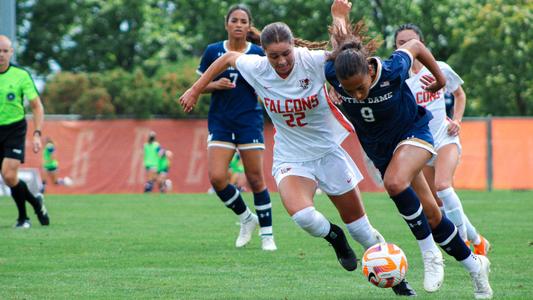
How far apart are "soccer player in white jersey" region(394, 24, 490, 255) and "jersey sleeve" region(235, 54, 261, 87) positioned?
2.06 meters

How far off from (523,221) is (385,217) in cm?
219

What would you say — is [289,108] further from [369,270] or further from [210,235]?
[210,235]

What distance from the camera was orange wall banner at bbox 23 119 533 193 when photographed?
28.8 m

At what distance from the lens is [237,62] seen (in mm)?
7648

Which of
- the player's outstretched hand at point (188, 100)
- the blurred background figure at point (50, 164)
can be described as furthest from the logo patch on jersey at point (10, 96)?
the blurred background figure at point (50, 164)

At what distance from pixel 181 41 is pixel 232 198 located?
3758 cm

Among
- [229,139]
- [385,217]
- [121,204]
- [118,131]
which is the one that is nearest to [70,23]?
[118,131]

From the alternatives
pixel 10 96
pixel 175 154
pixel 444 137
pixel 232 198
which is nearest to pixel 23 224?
pixel 10 96

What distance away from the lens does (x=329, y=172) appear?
746cm

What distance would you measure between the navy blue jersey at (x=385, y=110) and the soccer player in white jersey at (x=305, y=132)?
0.38 metres

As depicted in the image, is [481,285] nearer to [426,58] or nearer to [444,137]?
[426,58]

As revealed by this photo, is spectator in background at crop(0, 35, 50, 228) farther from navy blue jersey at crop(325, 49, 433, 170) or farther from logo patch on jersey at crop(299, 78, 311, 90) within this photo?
navy blue jersey at crop(325, 49, 433, 170)

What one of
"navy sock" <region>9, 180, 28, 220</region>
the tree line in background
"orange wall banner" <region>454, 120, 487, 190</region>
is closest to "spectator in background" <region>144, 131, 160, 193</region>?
the tree line in background

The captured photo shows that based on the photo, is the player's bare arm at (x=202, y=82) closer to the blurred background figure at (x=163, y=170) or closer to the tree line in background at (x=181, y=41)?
the blurred background figure at (x=163, y=170)
